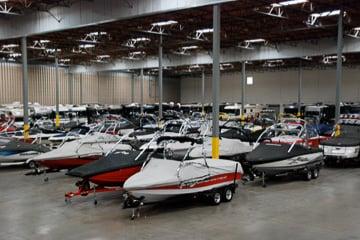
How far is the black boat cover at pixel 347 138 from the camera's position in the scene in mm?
13225

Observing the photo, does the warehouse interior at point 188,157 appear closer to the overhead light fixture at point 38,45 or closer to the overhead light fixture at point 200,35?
the overhead light fixture at point 200,35

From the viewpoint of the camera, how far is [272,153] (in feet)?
35.0

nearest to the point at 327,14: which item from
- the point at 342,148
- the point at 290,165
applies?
the point at 342,148

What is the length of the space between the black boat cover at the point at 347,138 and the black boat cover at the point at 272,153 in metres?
2.43

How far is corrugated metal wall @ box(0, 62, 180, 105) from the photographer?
115 ft

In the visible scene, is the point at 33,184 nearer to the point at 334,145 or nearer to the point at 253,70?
the point at 334,145

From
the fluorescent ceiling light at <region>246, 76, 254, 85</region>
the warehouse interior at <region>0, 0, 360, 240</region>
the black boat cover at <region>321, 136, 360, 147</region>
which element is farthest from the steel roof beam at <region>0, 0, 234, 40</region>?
the fluorescent ceiling light at <region>246, 76, 254, 85</region>

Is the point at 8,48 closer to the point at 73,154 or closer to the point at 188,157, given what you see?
the point at 73,154

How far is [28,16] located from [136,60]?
17496 mm

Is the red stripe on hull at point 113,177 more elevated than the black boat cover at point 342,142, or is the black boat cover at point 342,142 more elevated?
the black boat cover at point 342,142

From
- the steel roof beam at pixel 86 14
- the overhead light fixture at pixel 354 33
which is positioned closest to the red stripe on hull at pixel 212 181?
the steel roof beam at pixel 86 14

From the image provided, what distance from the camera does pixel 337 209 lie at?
8422 millimetres

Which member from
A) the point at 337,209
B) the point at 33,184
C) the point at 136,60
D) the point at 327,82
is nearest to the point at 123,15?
the point at 33,184

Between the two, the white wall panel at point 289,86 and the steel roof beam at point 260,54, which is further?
the white wall panel at point 289,86
